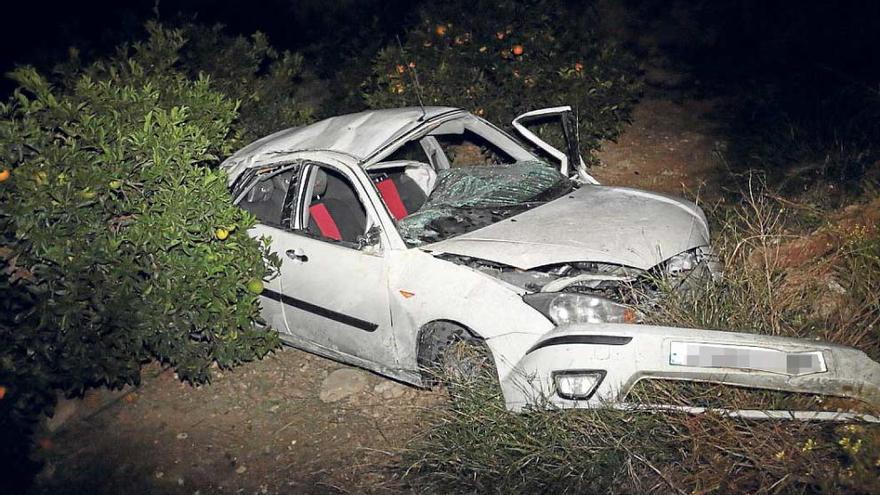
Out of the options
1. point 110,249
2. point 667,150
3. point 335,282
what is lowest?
point 667,150

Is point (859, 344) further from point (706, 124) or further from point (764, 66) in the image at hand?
point (764, 66)

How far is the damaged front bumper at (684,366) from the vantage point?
141 inches

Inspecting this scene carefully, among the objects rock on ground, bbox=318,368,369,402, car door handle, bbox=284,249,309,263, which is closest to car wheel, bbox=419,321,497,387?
rock on ground, bbox=318,368,369,402

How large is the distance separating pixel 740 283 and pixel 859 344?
0.62 m

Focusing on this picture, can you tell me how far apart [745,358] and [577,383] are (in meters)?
0.77

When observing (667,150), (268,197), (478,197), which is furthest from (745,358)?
(667,150)

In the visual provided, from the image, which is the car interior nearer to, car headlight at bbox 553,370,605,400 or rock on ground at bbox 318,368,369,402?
rock on ground at bbox 318,368,369,402

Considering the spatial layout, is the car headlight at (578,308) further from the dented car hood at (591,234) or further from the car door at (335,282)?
the car door at (335,282)

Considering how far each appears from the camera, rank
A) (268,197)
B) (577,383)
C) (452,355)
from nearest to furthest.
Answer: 1. (577,383)
2. (452,355)
3. (268,197)

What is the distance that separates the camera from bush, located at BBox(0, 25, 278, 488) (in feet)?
16.6

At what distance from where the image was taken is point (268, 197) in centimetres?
591

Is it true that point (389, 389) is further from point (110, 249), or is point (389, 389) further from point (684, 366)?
point (684, 366)

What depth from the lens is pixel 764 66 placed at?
406 inches

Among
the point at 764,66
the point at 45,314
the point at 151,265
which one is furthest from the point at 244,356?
the point at 764,66
